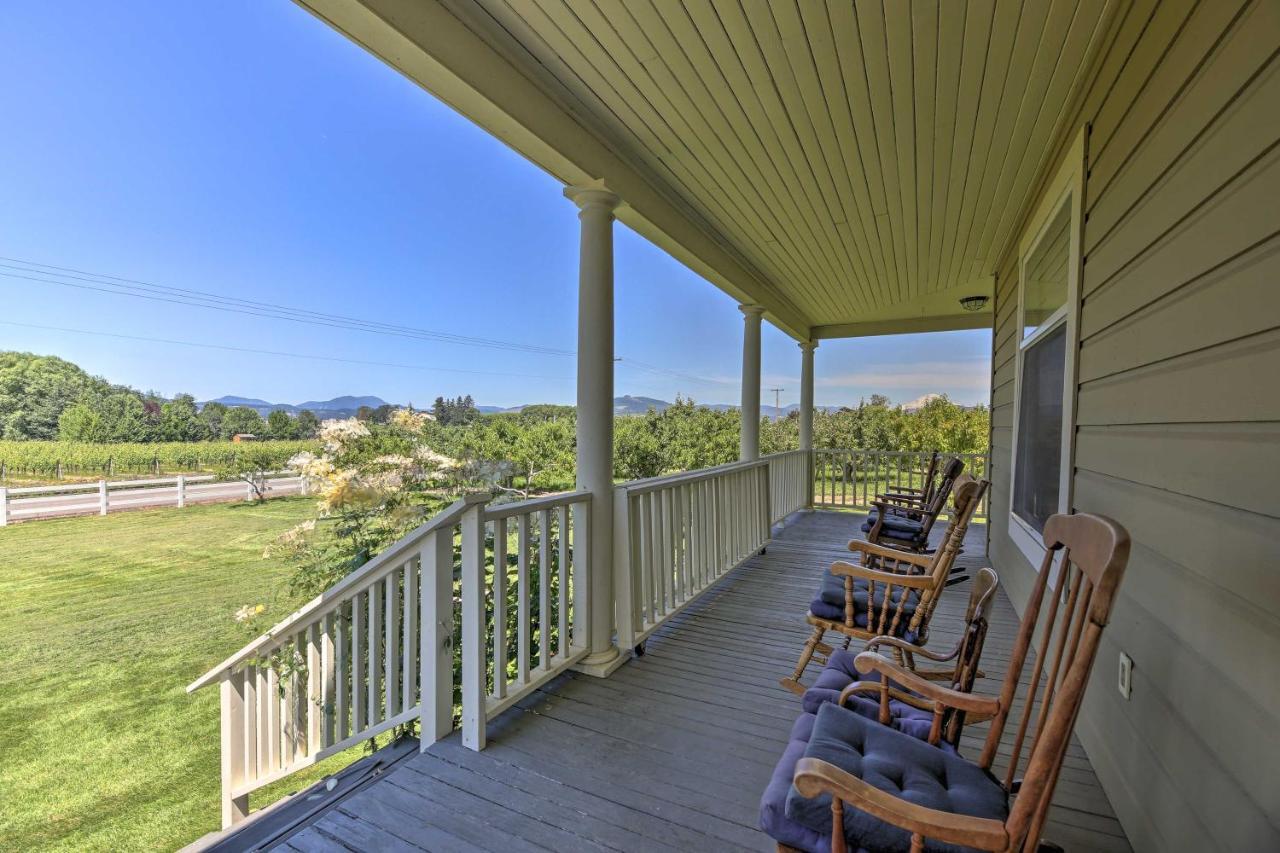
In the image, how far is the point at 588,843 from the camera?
151cm

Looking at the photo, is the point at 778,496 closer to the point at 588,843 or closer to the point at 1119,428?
the point at 1119,428

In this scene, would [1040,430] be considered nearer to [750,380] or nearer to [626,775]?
[750,380]

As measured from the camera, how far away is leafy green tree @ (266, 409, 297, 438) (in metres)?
4.74

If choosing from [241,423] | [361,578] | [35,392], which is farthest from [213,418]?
[361,578]

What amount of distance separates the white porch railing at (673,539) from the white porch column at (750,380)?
515 mm

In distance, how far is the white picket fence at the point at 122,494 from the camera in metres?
4.20

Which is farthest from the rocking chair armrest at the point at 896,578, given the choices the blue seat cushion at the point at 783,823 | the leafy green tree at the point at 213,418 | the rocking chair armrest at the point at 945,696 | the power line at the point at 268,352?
the power line at the point at 268,352

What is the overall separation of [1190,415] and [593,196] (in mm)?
2294

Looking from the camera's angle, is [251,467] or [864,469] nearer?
[251,467]

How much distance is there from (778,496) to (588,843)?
15.8 feet

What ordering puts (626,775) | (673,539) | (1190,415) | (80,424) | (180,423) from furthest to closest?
(180,423) → (80,424) → (673,539) → (626,775) → (1190,415)

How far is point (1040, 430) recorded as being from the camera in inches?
112

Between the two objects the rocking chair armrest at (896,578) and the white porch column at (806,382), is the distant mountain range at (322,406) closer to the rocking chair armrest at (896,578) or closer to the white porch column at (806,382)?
the rocking chair armrest at (896,578)

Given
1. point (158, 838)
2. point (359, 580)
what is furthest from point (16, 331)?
point (359, 580)
